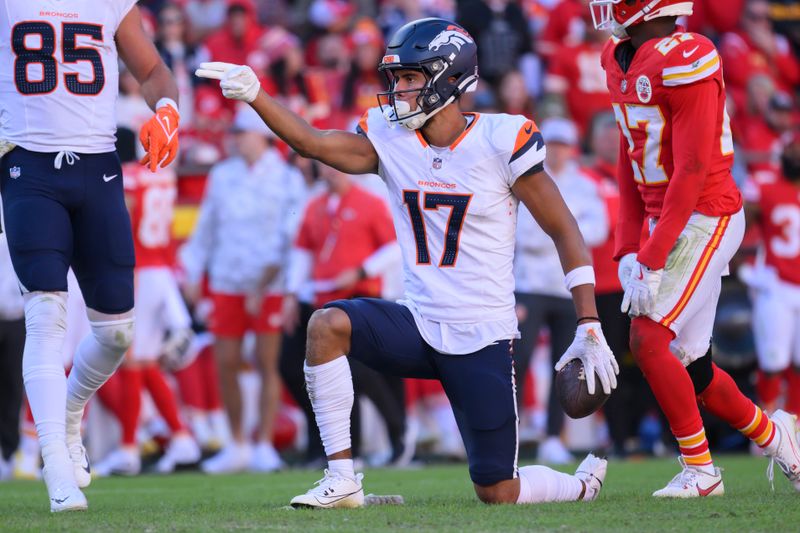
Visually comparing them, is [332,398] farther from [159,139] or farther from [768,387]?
[768,387]

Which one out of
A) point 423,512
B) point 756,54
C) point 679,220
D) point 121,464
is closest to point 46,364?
point 423,512

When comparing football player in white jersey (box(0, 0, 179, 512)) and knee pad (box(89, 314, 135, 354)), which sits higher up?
football player in white jersey (box(0, 0, 179, 512))

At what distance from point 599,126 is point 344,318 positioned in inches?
221

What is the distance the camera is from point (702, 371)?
541 cm

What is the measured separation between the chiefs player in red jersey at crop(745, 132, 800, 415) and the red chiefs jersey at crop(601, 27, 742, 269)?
4.04 m

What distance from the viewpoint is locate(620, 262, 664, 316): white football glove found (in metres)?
5.17

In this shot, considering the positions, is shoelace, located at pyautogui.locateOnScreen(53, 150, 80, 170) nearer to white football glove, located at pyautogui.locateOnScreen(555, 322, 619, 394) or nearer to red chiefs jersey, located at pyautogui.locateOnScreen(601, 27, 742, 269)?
white football glove, located at pyautogui.locateOnScreen(555, 322, 619, 394)

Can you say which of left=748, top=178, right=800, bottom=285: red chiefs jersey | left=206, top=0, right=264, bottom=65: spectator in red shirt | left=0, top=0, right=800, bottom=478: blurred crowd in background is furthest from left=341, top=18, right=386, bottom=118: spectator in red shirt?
left=748, top=178, right=800, bottom=285: red chiefs jersey

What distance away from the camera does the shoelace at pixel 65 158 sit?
16.9 ft

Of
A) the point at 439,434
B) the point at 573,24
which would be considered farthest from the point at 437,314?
the point at 573,24

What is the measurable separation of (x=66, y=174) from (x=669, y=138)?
2.34 metres

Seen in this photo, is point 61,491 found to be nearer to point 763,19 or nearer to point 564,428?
point 564,428

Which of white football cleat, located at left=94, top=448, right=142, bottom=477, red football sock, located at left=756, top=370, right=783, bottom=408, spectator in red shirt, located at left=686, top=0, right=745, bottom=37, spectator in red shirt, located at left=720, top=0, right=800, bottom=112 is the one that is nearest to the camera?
white football cleat, located at left=94, top=448, right=142, bottom=477

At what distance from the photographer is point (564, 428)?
384 inches
